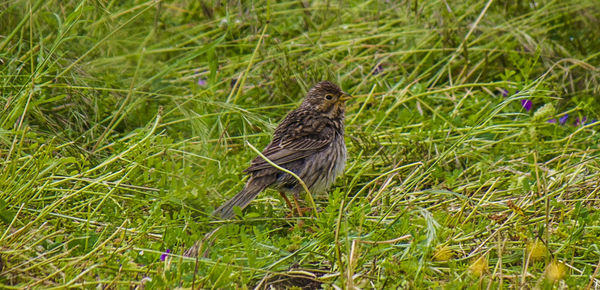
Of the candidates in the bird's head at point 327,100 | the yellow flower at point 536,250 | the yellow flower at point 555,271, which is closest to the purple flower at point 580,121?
the bird's head at point 327,100

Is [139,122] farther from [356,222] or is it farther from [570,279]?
[570,279]

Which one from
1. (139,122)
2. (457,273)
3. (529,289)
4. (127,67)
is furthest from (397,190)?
(127,67)

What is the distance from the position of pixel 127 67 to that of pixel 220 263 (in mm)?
3201

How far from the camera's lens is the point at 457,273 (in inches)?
164

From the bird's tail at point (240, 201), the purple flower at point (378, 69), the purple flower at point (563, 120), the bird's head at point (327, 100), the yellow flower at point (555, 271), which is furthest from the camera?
the purple flower at point (378, 69)

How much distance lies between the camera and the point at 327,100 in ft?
19.9

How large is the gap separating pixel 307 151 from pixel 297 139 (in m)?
0.11

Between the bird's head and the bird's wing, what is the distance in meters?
0.17

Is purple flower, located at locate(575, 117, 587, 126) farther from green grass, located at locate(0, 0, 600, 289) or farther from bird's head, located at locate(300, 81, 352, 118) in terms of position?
bird's head, located at locate(300, 81, 352, 118)

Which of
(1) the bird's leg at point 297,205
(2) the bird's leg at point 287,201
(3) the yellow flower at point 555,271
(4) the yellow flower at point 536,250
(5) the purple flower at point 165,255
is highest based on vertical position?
(3) the yellow flower at point 555,271

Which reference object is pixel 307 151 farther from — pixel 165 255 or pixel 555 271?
pixel 555 271

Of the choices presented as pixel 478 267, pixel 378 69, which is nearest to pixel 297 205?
pixel 478 267

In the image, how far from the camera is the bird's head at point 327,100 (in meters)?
6.05

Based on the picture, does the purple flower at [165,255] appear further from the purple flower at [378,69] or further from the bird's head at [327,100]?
the purple flower at [378,69]
